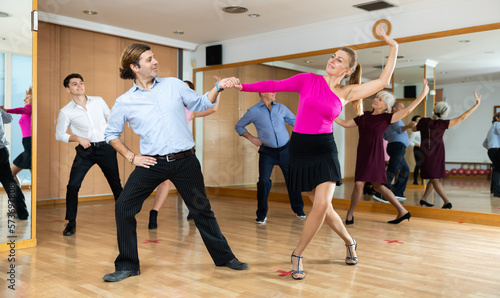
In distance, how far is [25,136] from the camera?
3.76m

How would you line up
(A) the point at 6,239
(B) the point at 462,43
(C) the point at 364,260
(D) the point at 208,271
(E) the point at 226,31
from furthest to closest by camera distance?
(E) the point at 226,31
(B) the point at 462,43
(A) the point at 6,239
(C) the point at 364,260
(D) the point at 208,271

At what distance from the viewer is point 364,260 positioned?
11.3ft

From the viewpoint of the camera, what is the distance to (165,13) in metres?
6.46

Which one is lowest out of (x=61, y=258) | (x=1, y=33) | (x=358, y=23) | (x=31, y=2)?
(x=61, y=258)

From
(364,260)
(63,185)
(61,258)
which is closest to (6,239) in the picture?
(61,258)

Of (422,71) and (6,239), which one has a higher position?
(422,71)

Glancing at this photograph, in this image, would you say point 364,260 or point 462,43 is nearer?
point 364,260

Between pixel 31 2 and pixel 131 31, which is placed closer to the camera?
pixel 31 2

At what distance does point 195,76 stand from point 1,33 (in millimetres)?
5074

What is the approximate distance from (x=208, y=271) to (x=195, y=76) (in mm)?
5804

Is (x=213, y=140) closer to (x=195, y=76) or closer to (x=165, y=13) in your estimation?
(x=195, y=76)

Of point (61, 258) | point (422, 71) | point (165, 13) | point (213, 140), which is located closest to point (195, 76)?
point (213, 140)

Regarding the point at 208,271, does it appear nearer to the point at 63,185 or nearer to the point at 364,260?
the point at 364,260

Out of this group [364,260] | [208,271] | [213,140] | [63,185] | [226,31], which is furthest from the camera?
[213,140]
